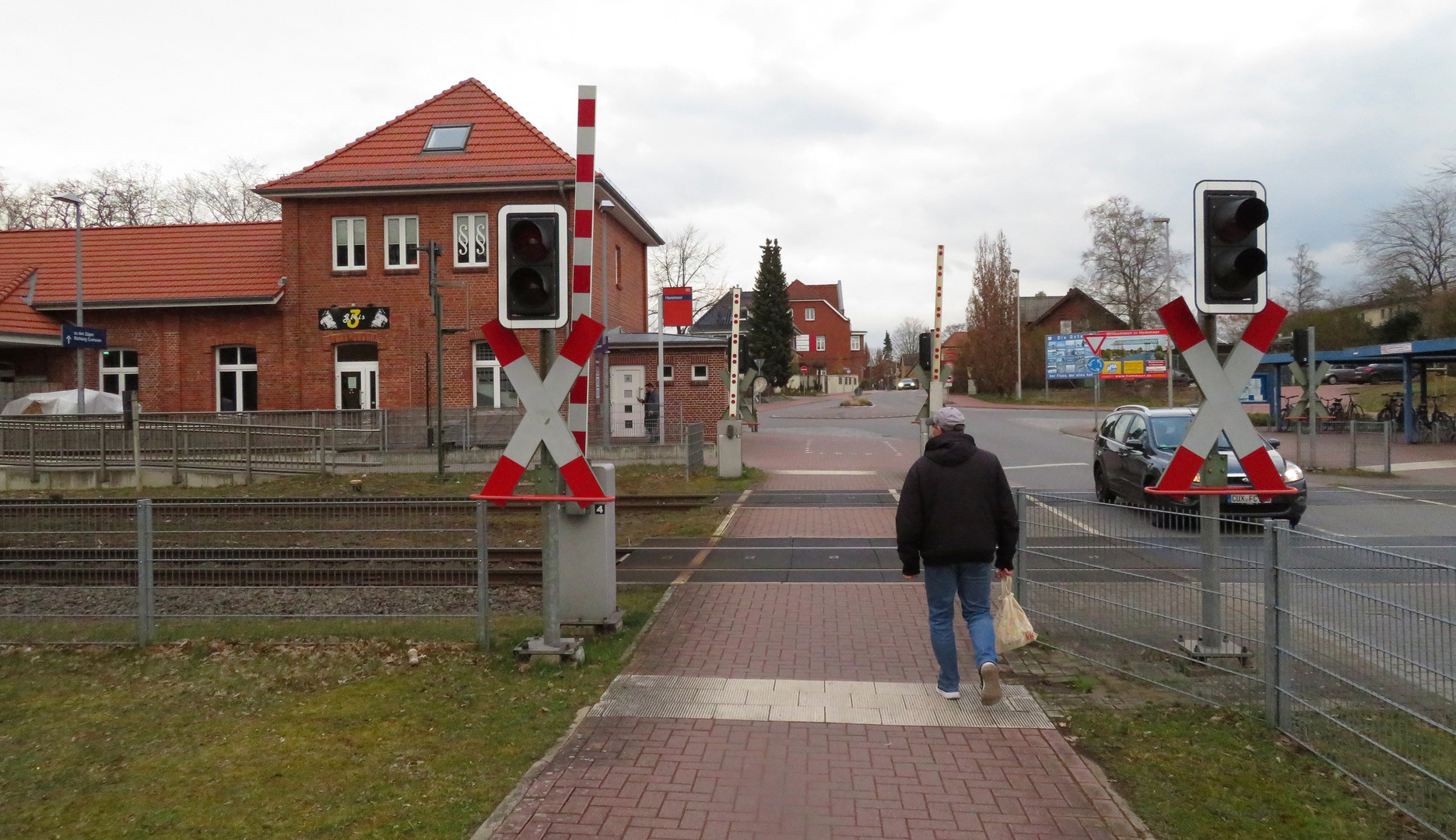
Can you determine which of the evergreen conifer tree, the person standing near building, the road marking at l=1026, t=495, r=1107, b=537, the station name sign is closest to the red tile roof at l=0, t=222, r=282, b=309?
the station name sign

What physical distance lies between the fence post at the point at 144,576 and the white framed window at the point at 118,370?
86.5 feet

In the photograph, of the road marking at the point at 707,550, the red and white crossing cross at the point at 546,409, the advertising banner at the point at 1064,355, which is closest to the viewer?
the red and white crossing cross at the point at 546,409

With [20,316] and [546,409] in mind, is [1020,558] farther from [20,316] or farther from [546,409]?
[20,316]

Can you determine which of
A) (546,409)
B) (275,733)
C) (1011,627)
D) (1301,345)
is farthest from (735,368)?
(275,733)

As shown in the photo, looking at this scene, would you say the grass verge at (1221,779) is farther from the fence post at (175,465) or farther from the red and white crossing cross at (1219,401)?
the fence post at (175,465)

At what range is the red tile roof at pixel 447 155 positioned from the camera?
28625 millimetres

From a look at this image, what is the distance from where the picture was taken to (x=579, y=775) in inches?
185

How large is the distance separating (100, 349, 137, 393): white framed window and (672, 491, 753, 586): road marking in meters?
21.9

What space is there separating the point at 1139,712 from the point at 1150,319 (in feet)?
227

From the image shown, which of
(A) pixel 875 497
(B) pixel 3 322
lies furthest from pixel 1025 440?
(B) pixel 3 322

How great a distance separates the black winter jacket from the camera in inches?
226

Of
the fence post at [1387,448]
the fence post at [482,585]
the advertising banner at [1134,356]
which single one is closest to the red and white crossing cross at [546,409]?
the fence post at [482,585]

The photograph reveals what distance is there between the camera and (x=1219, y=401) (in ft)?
21.0

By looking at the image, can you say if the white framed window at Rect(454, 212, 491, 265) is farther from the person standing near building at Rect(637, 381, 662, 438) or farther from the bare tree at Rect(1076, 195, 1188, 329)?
the bare tree at Rect(1076, 195, 1188, 329)
